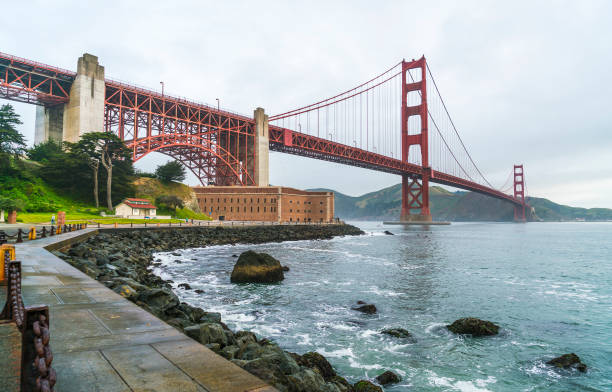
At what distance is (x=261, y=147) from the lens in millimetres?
85188

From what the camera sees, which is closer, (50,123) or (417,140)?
(50,123)

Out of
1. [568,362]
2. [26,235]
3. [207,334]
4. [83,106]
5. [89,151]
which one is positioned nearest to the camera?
[207,334]

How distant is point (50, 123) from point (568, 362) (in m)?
71.7

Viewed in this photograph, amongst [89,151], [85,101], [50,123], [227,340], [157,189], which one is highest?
[85,101]

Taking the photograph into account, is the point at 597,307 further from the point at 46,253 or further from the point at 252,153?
the point at 252,153

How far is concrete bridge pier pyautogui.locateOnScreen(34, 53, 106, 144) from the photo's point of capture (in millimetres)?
55500

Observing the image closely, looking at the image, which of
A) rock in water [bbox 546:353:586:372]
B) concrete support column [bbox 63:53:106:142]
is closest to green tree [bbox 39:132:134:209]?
concrete support column [bbox 63:53:106:142]

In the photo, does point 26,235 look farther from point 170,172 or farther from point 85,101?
point 170,172

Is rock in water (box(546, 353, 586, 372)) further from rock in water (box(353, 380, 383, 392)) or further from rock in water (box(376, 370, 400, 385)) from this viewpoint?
rock in water (box(353, 380, 383, 392))

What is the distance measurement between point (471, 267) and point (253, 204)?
5911cm

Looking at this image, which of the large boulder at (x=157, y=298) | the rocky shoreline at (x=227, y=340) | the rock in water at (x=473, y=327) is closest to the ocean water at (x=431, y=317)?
the rock in water at (x=473, y=327)

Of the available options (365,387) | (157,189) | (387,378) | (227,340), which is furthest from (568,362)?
(157,189)

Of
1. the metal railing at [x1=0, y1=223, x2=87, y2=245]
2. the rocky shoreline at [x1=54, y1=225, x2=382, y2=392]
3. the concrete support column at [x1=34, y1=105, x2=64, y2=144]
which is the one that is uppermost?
the concrete support column at [x1=34, y1=105, x2=64, y2=144]

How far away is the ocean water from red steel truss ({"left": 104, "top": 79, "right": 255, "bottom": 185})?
47.7 metres
